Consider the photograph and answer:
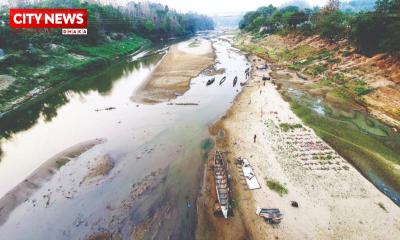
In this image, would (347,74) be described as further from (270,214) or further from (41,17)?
(41,17)

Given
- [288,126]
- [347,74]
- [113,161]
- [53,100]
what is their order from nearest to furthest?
[113,161] < [288,126] < [53,100] < [347,74]

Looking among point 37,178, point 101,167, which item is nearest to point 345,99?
point 101,167

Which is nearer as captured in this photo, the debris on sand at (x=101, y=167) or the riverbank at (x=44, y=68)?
the debris on sand at (x=101, y=167)

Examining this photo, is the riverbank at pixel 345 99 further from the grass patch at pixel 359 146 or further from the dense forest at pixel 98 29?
the dense forest at pixel 98 29

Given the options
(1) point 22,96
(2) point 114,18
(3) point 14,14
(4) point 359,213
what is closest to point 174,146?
(4) point 359,213

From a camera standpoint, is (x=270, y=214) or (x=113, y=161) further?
(x=113, y=161)

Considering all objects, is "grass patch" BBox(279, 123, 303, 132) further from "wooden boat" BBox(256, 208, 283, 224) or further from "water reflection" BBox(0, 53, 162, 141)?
"water reflection" BBox(0, 53, 162, 141)

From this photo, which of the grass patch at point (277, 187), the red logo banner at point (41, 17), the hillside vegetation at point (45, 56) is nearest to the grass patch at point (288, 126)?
the grass patch at point (277, 187)

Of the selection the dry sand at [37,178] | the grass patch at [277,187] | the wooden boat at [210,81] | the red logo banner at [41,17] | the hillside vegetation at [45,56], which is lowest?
the dry sand at [37,178]
